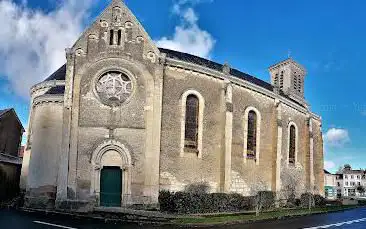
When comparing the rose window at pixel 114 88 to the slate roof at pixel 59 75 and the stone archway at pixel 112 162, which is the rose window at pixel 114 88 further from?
the slate roof at pixel 59 75

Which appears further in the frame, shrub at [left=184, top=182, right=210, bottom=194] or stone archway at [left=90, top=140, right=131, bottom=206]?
shrub at [left=184, top=182, right=210, bottom=194]

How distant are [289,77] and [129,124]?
2532 cm

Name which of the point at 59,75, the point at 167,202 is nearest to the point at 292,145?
the point at 167,202

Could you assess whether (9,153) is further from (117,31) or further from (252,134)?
(252,134)

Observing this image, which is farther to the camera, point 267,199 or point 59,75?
point 59,75

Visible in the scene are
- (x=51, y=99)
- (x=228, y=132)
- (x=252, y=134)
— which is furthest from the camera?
(x=252, y=134)

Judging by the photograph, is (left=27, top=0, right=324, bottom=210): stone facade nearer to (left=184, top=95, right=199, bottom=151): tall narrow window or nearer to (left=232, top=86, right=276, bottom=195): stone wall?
(left=232, top=86, right=276, bottom=195): stone wall

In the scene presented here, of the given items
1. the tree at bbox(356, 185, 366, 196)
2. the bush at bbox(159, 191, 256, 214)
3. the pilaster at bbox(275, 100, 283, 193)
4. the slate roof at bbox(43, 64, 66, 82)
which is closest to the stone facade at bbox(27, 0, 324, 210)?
the bush at bbox(159, 191, 256, 214)

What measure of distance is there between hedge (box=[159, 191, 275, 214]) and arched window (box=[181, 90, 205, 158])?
2.97 m

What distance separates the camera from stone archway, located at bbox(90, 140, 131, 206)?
21391mm

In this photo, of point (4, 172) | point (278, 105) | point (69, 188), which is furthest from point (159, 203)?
point (4, 172)

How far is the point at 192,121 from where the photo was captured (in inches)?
983

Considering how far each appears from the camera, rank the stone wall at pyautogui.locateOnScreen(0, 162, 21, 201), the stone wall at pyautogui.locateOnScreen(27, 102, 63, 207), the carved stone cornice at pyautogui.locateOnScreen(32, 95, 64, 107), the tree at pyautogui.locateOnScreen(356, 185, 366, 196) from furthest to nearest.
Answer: the tree at pyautogui.locateOnScreen(356, 185, 366, 196)
the stone wall at pyautogui.locateOnScreen(0, 162, 21, 201)
the carved stone cornice at pyautogui.locateOnScreen(32, 95, 64, 107)
the stone wall at pyautogui.locateOnScreen(27, 102, 63, 207)

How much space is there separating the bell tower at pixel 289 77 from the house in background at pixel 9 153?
92.5 ft
